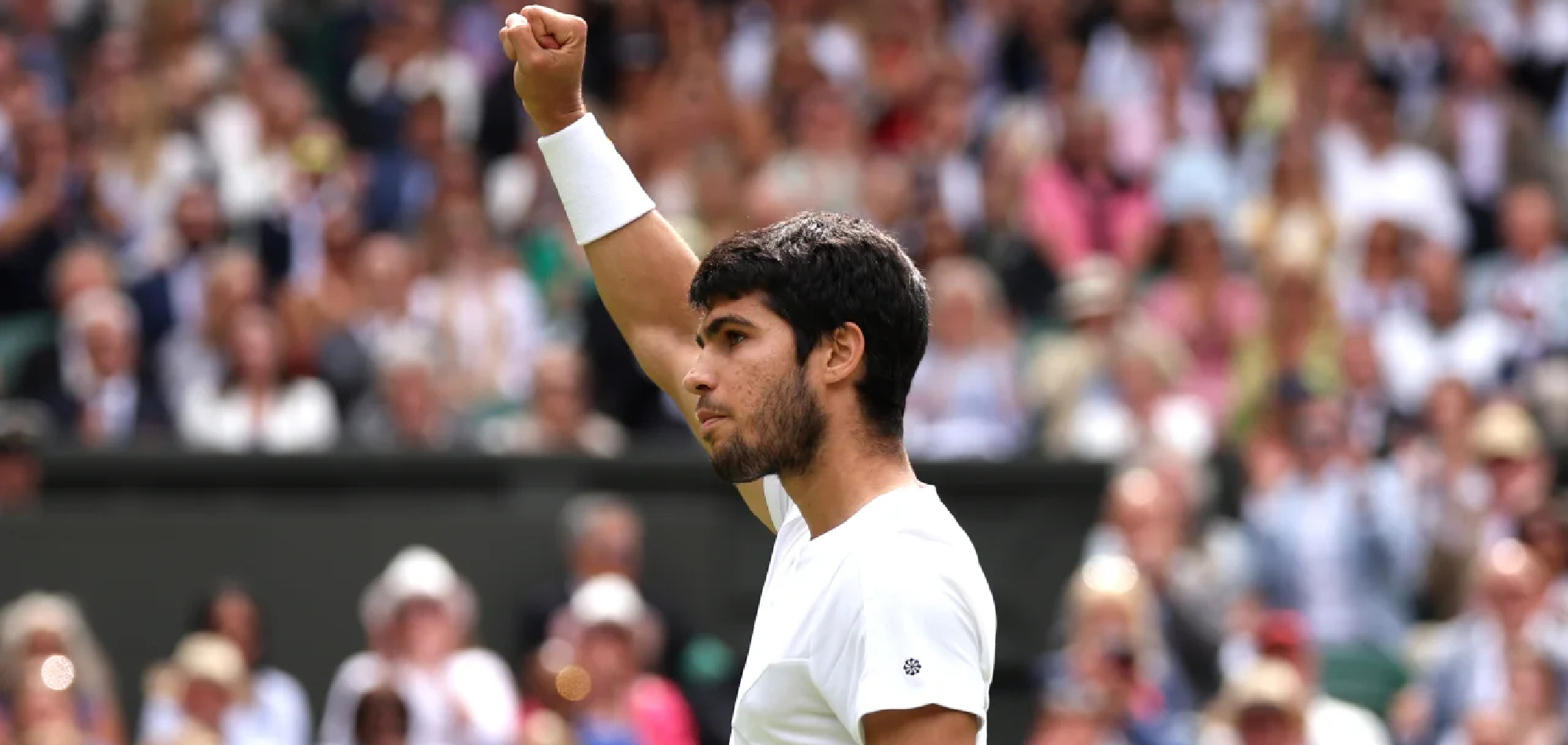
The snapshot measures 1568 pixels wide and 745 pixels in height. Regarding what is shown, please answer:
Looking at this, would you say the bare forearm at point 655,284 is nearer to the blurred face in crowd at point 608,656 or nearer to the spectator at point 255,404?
the blurred face in crowd at point 608,656

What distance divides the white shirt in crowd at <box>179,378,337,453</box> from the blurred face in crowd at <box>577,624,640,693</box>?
7.11ft

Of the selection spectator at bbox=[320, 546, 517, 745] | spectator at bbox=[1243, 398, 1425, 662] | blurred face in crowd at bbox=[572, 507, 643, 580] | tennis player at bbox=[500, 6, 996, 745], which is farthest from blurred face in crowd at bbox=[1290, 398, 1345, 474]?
tennis player at bbox=[500, 6, 996, 745]

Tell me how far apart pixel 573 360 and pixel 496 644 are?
1.24 meters

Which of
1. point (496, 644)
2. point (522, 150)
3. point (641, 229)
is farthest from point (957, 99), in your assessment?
point (641, 229)

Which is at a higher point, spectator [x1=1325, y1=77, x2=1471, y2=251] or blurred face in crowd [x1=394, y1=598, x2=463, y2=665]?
spectator [x1=1325, y1=77, x2=1471, y2=251]

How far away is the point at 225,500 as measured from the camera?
1022cm

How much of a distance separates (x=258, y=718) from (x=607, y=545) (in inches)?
57.2

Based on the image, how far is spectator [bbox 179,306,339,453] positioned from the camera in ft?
34.0

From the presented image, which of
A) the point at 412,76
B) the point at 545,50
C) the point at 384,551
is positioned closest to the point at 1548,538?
the point at 384,551

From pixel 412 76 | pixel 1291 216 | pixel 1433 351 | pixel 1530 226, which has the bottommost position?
pixel 1433 351

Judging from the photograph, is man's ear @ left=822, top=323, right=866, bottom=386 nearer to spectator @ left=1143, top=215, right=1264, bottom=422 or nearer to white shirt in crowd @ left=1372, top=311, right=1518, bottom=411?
spectator @ left=1143, top=215, right=1264, bottom=422

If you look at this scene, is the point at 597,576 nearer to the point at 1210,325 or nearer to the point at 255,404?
the point at 255,404

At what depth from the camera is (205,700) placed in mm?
8695

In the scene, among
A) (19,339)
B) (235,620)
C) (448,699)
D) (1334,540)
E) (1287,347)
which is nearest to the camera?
(448,699)
